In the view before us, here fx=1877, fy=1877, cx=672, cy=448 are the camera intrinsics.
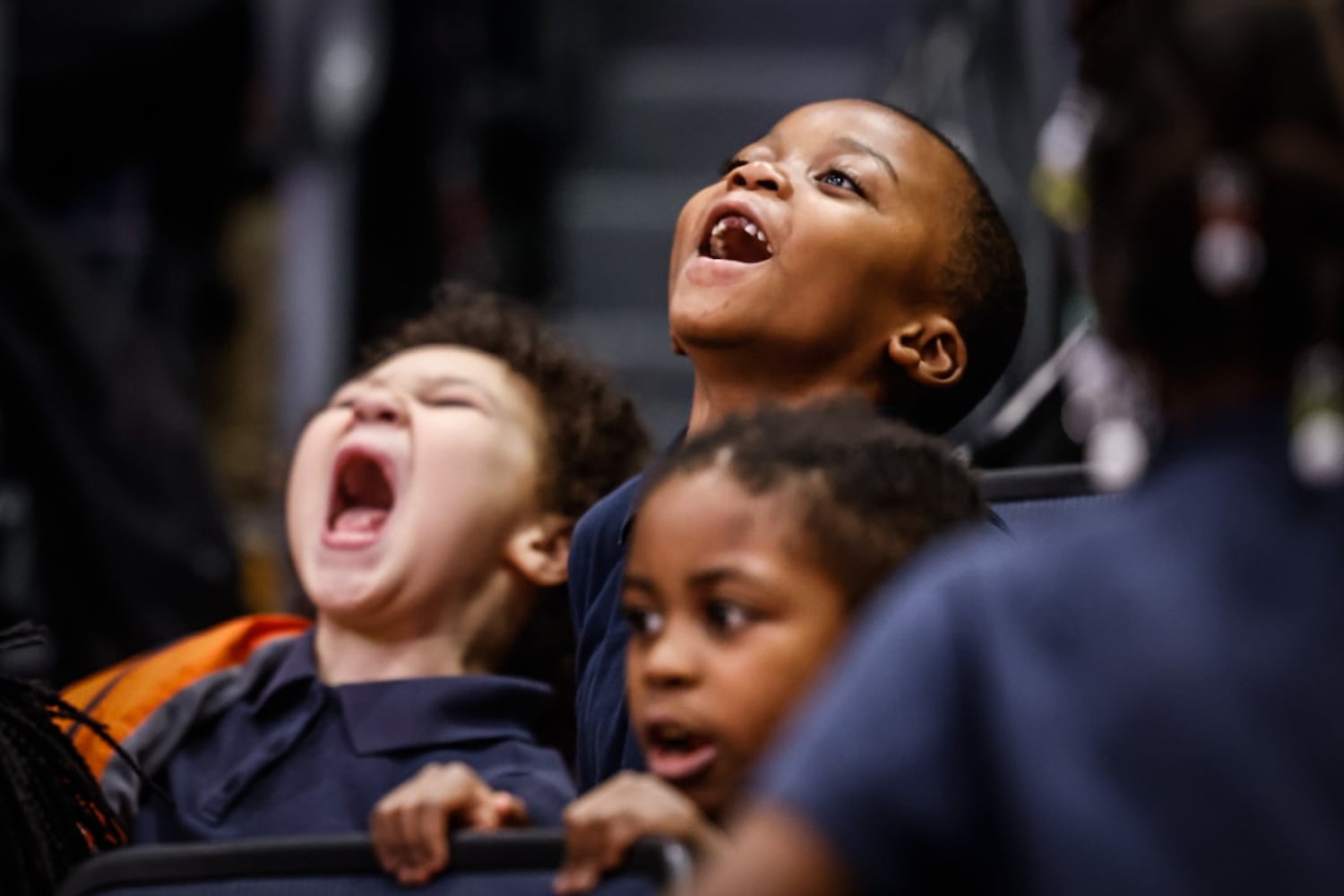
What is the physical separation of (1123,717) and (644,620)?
0.45m

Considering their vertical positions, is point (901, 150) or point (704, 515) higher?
point (901, 150)

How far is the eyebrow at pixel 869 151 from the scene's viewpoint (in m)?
1.58

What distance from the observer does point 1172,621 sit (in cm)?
79

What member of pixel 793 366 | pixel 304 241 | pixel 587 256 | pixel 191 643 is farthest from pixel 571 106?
pixel 793 366

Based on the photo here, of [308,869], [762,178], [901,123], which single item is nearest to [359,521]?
[762,178]

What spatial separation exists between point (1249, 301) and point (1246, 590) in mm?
128

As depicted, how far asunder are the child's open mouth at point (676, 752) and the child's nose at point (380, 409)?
772 millimetres

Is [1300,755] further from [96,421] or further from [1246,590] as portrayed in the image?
[96,421]

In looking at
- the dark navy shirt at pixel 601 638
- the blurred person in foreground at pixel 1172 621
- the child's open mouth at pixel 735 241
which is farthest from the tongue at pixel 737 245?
the blurred person in foreground at pixel 1172 621

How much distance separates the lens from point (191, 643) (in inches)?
77.1

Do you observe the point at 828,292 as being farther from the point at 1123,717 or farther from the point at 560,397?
the point at 1123,717

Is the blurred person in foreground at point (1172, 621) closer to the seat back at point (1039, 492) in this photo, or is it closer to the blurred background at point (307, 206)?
the seat back at point (1039, 492)

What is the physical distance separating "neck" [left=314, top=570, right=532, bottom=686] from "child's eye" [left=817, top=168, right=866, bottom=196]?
543mm

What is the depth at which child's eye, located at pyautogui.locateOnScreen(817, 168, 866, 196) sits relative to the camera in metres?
1.57
